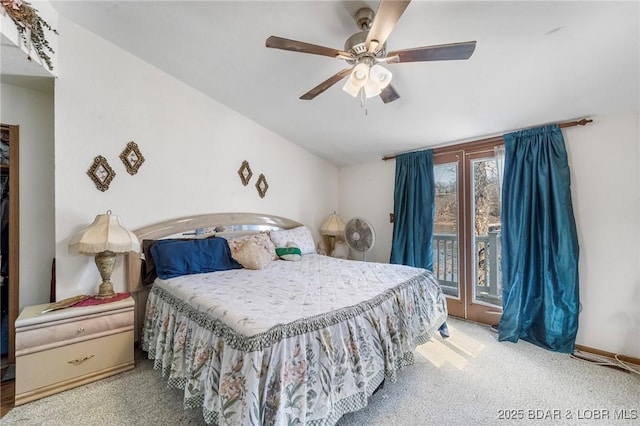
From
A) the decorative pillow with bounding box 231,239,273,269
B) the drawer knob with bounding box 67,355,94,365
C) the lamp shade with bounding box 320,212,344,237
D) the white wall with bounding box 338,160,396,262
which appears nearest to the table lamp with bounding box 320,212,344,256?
the lamp shade with bounding box 320,212,344,237

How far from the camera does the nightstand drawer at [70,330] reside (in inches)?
72.3

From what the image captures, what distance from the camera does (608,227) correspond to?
2.37 m

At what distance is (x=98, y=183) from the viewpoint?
7.95ft

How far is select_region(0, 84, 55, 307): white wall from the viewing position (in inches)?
93.3

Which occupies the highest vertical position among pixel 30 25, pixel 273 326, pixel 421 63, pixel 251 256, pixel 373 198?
pixel 30 25

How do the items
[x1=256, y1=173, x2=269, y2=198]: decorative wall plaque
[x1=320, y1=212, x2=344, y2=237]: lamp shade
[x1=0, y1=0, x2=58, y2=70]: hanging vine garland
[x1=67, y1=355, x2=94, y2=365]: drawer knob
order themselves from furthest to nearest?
[x1=320, y1=212, x2=344, y2=237]: lamp shade → [x1=256, y1=173, x2=269, y2=198]: decorative wall plaque → [x1=67, y1=355, x2=94, y2=365]: drawer knob → [x1=0, y1=0, x2=58, y2=70]: hanging vine garland

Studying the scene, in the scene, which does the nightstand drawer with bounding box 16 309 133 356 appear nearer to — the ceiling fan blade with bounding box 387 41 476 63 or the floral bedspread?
the floral bedspread

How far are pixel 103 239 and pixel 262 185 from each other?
1816 mm

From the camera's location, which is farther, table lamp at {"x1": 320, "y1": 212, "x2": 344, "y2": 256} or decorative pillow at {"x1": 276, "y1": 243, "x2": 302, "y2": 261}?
table lamp at {"x1": 320, "y1": 212, "x2": 344, "y2": 256}

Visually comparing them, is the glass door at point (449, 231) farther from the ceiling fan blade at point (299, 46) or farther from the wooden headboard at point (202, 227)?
the ceiling fan blade at point (299, 46)

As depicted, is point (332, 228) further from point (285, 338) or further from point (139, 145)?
point (285, 338)

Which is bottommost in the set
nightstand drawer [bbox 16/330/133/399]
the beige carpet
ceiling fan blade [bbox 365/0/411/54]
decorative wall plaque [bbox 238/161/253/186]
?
the beige carpet

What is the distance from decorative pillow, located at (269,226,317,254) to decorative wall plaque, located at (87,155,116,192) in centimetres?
164

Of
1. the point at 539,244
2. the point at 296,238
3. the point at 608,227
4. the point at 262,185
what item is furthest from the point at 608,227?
the point at 262,185
